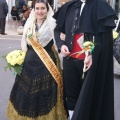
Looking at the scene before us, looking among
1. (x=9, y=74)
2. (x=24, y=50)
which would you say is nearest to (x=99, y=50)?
(x=24, y=50)

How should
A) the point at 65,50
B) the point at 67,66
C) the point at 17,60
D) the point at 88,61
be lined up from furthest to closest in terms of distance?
the point at 17,60
the point at 67,66
the point at 65,50
the point at 88,61

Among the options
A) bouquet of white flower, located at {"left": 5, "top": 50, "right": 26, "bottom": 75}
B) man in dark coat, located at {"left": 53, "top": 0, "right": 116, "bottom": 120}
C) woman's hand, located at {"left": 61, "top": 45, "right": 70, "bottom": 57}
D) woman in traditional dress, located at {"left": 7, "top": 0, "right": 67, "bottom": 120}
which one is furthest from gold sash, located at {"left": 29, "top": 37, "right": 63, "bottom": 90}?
woman's hand, located at {"left": 61, "top": 45, "right": 70, "bottom": 57}

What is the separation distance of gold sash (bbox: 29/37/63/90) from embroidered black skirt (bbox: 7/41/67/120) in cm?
4

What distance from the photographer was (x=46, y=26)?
392 cm

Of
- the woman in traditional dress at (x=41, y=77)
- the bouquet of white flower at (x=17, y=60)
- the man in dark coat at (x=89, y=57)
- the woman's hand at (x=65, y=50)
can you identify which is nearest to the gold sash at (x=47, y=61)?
the woman in traditional dress at (x=41, y=77)

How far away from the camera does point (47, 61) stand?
3.93 metres

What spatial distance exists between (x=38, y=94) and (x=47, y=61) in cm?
37

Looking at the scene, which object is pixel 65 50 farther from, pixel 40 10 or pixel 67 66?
pixel 40 10

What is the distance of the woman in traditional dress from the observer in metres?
3.91

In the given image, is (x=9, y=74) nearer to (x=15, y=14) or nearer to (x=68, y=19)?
(x=68, y=19)

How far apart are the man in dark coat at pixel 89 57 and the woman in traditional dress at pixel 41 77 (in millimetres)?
297

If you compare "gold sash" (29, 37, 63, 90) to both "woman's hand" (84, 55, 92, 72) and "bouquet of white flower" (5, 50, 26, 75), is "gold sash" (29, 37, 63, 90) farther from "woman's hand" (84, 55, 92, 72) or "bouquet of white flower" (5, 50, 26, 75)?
"woman's hand" (84, 55, 92, 72)

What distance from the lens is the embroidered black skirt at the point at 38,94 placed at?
3.91 m

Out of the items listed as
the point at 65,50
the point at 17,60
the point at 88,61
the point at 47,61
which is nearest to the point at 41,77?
the point at 47,61
